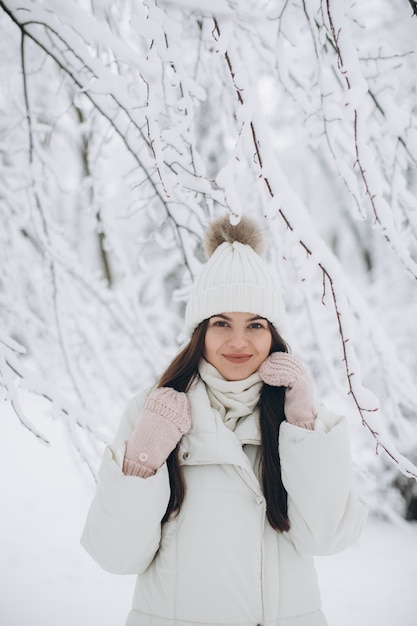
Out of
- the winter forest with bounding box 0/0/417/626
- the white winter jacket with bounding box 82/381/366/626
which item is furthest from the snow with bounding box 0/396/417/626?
the white winter jacket with bounding box 82/381/366/626

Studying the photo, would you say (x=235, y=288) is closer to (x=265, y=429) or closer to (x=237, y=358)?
(x=237, y=358)

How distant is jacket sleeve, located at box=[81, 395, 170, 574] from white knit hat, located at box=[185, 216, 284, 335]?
481 mm

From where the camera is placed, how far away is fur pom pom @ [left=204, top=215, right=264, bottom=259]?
1589 mm

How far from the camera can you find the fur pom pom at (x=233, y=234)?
1589 mm

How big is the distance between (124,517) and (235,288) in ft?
2.24

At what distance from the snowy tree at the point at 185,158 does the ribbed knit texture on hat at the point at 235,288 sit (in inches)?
4.8

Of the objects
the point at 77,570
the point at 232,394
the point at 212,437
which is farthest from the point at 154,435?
the point at 77,570

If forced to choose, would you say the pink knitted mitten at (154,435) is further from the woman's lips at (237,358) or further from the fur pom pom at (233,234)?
the fur pom pom at (233,234)

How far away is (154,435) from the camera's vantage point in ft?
4.15

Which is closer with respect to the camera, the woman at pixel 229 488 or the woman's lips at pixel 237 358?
the woman at pixel 229 488

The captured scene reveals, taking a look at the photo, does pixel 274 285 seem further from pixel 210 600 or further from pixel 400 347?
pixel 400 347

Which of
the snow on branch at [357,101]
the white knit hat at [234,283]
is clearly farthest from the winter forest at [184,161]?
the white knit hat at [234,283]

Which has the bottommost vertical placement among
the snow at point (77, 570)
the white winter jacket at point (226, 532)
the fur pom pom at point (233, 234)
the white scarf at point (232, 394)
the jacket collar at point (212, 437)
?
the snow at point (77, 570)

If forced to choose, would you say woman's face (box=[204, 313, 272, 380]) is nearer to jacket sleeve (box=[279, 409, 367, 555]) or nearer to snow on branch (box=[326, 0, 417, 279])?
jacket sleeve (box=[279, 409, 367, 555])
